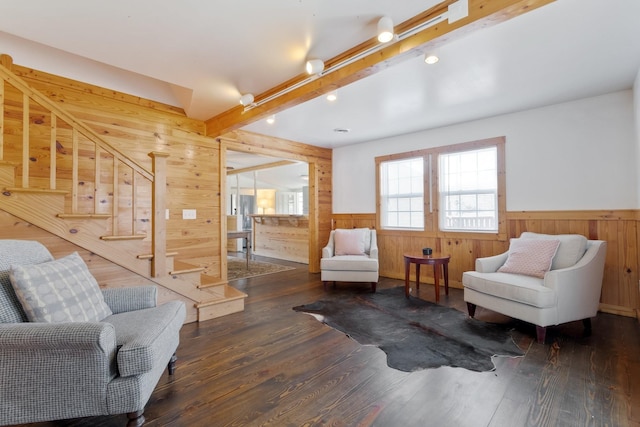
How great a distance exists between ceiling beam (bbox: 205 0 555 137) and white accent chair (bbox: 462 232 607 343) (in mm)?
2049

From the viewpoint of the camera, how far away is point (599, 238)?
10.4ft

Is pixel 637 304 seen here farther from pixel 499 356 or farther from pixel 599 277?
pixel 499 356

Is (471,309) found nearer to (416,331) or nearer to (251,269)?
(416,331)

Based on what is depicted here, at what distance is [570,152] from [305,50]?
3221 mm

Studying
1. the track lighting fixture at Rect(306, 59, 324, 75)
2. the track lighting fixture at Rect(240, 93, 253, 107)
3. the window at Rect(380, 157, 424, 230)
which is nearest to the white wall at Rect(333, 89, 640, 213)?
the window at Rect(380, 157, 424, 230)

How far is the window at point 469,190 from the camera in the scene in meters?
3.94

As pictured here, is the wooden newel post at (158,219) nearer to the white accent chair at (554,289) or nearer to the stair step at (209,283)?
the stair step at (209,283)

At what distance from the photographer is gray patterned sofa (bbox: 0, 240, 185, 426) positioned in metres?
1.26

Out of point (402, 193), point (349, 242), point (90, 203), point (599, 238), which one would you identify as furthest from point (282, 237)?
point (599, 238)

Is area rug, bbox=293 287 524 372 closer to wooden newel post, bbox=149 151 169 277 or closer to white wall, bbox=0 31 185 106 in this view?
wooden newel post, bbox=149 151 169 277

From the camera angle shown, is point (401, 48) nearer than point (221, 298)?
Yes

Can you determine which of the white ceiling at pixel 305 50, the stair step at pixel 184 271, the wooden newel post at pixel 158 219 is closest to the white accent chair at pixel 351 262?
the stair step at pixel 184 271

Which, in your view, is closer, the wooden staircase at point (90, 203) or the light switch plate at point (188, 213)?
the wooden staircase at point (90, 203)

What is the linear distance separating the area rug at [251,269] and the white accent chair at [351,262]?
5.06 ft
